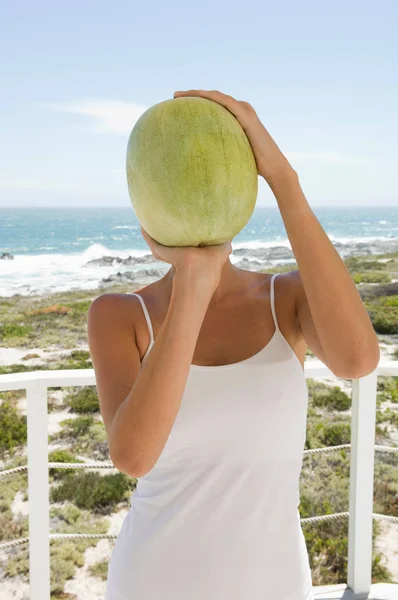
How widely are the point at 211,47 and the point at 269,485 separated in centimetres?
2968

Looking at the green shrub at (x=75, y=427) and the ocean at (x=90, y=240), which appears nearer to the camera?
the green shrub at (x=75, y=427)

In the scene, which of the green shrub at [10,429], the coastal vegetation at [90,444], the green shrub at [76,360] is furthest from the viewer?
the green shrub at [76,360]

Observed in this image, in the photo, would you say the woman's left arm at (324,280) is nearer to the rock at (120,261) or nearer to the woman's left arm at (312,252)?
the woman's left arm at (312,252)

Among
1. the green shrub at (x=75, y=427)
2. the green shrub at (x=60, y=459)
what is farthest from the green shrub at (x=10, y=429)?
the green shrub at (x=60, y=459)

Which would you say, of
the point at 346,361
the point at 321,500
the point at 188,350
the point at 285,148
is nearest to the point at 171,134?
the point at 188,350

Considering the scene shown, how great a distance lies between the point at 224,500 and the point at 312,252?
398 millimetres

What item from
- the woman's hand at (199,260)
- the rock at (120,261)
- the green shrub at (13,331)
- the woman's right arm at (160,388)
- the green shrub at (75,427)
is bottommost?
the green shrub at (75,427)

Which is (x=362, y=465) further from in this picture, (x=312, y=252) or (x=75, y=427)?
(x=75, y=427)

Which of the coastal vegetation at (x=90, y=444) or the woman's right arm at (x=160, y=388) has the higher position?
the woman's right arm at (x=160, y=388)

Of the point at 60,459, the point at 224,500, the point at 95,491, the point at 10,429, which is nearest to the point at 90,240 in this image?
the point at 10,429

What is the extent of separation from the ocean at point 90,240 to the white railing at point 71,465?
50.6 feet

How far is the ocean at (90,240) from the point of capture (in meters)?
22.4

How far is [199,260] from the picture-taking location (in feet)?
2.78

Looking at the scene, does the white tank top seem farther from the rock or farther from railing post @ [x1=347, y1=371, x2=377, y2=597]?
the rock
